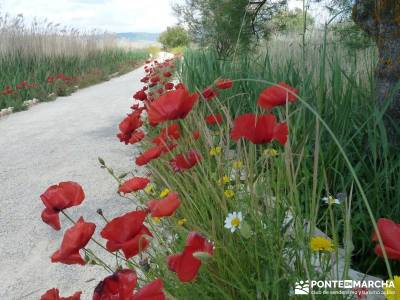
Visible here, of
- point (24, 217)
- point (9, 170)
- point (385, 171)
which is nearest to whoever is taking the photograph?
point (385, 171)

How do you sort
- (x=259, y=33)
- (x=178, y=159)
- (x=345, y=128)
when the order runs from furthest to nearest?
(x=259, y=33)
(x=345, y=128)
(x=178, y=159)

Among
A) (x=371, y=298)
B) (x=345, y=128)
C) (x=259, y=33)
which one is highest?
(x=259, y=33)

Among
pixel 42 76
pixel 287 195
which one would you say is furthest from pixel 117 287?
pixel 42 76

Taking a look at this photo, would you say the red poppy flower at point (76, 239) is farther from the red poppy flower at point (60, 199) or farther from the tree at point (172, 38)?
the tree at point (172, 38)

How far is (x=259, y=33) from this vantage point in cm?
514

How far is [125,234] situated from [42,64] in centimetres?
1158

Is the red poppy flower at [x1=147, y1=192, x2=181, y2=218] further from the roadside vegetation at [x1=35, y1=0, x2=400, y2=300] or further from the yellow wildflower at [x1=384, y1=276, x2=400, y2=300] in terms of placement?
the yellow wildflower at [x1=384, y1=276, x2=400, y2=300]

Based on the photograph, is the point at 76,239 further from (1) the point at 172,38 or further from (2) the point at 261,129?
(1) the point at 172,38

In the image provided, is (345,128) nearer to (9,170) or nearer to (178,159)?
(178,159)

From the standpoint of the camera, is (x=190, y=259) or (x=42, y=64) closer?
(x=190, y=259)

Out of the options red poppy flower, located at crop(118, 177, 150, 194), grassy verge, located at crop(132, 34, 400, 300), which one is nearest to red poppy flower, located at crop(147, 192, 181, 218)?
grassy verge, located at crop(132, 34, 400, 300)

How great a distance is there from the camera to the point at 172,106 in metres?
1.22

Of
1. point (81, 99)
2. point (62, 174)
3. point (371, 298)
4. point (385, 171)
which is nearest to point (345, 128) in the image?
point (385, 171)

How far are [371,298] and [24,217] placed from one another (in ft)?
7.65
